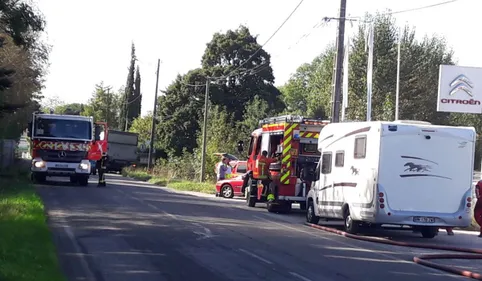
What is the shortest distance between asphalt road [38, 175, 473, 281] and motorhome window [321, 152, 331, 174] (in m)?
1.84

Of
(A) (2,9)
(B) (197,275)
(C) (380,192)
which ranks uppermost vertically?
(A) (2,9)

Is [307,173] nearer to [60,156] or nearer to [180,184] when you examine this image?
[60,156]

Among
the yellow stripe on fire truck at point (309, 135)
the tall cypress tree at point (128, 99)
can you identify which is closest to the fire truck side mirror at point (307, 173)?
the yellow stripe on fire truck at point (309, 135)

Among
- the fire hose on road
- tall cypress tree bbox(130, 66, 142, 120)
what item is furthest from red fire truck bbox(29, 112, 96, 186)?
tall cypress tree bbox(130, 66, 142, 120)

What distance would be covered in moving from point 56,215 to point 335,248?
807 cm

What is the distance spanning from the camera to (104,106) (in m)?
107

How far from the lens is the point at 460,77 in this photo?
31.7 m

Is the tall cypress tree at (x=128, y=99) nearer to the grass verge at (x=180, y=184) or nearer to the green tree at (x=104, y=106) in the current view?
the green tree at (x=104, y=106)

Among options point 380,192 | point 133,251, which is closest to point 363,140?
point 380,192

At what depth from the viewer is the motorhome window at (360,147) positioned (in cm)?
1966

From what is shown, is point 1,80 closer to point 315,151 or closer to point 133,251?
point 133,251

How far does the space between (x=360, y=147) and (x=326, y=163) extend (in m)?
2.75

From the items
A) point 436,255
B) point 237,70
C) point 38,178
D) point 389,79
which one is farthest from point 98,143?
point 237,70

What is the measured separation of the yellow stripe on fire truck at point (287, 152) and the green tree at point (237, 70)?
40.3m
